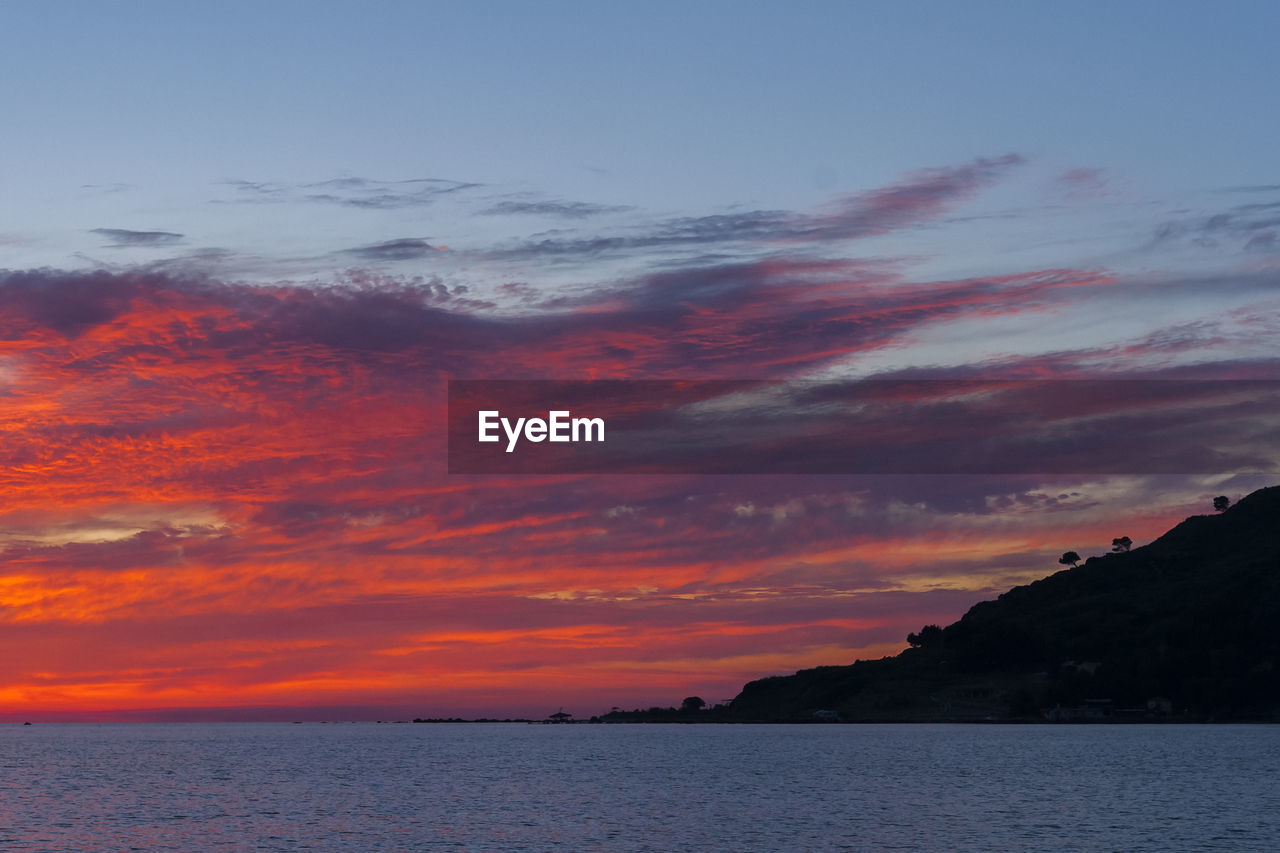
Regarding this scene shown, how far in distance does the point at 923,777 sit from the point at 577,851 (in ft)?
296

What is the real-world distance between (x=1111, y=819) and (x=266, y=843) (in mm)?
70904

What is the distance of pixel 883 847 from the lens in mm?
94562

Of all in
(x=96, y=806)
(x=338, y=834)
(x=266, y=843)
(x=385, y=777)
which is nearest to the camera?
(x=266, y=843)

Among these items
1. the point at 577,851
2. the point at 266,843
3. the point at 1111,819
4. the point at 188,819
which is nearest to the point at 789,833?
the point at 577,851

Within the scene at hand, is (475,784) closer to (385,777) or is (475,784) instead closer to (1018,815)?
(385,777)

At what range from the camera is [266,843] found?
101125mm

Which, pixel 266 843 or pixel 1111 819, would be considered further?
pixel 1111 819

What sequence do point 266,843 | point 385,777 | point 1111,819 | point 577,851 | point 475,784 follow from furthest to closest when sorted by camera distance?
point 385,777, point 475,784, point 1111,819, point 266,843, point 577,851

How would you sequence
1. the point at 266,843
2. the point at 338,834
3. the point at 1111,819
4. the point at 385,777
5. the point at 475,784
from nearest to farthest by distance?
the point at 266,843
the point at 338,834
the point at 1111,819
the point at 475,784
the point at 385,777

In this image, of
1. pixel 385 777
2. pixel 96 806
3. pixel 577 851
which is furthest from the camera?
pixel 385 777

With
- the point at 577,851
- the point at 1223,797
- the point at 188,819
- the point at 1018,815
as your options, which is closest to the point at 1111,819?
the point at 1018,815

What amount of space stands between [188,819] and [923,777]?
3738 inches

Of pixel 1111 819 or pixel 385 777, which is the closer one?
pixel 1111 819

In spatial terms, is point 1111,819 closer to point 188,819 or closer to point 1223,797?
point 1223,797
